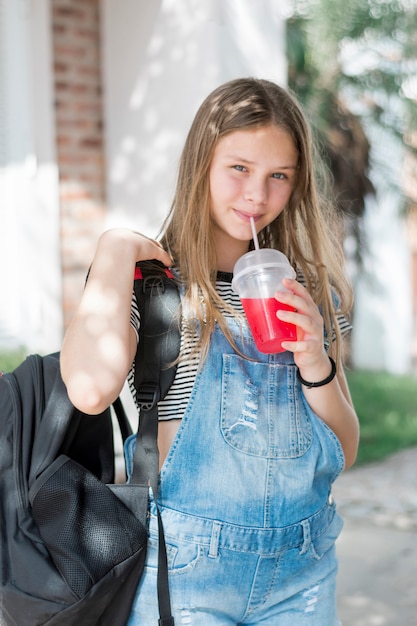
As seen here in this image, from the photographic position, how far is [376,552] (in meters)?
4.66

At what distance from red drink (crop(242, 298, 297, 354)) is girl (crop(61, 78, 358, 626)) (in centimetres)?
2

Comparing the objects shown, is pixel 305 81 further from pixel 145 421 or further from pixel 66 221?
pixel 145 421

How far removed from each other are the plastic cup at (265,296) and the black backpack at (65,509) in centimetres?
17

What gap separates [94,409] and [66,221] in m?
3.40

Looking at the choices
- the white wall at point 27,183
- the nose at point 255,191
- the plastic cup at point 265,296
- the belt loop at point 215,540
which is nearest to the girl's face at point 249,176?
the nose at point 255,191

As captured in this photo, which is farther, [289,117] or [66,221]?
[66,221]

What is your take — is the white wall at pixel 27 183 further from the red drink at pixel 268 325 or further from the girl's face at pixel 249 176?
the red drink at pixel 268 325

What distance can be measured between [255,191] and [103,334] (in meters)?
0.46

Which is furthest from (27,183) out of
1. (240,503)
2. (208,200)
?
(240,503)

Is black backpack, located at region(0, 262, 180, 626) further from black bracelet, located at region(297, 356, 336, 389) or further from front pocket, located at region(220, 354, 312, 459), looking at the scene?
black bracelet, located at region(297, 356, 336, 389)

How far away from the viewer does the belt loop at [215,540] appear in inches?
63.8

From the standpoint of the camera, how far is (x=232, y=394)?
169cm

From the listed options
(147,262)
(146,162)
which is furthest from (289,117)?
(146,162)

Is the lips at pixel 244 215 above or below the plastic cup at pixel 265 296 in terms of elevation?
above
